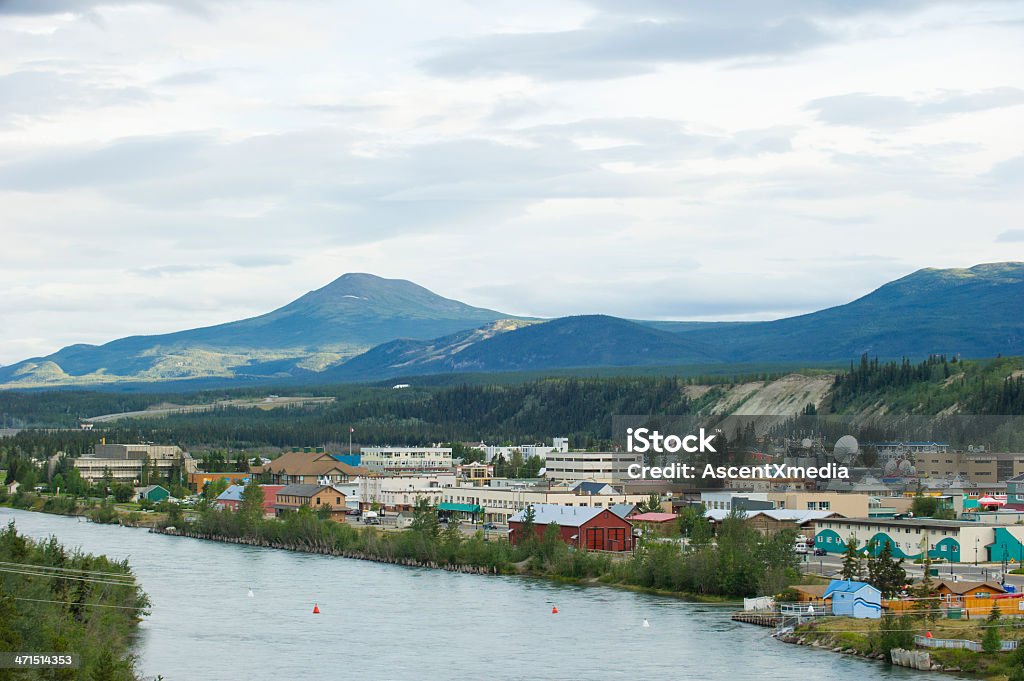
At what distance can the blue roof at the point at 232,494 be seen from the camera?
84.7 m

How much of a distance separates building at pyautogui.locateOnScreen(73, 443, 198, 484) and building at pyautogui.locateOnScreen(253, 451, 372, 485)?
5904 millimetres

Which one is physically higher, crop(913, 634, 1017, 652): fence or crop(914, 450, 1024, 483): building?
crop(914, 450, 1024, 483): building

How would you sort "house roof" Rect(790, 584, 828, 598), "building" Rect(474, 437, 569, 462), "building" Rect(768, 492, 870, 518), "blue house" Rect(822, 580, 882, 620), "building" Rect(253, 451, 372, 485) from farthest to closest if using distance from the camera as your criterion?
"building" Rect(474, 437, 569, 462), "building" Rect(253, 451, 372, 485), "building" Rect(768, 492, 870, 518), "house roof" Rect(790, 584, 828, 598), "blue house" Rect(822, 580, 882, 620)

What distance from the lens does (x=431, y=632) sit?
1692 inches

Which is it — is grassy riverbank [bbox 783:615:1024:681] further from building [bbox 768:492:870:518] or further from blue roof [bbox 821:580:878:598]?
building [bbox 768:492:870:518]

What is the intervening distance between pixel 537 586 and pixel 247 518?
2114 centimetres

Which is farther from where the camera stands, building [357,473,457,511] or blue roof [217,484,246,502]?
building [357,473,457,511]

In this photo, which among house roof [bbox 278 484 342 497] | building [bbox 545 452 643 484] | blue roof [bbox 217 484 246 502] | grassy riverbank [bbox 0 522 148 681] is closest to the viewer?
grassy riverbank [bbox 0 522 148 681]

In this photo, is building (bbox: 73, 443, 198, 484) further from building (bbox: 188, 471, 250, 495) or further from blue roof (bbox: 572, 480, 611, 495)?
blue roof (bbox: 572, 480, 611, 495)

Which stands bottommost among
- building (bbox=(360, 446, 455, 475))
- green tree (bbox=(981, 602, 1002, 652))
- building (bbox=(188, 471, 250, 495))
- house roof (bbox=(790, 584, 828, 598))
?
green tree (bbox=(981, 602, 1002, 652))

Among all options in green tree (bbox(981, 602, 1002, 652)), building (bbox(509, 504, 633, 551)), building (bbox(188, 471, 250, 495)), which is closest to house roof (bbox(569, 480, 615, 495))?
building (bbox(509, 504, 633, 551))

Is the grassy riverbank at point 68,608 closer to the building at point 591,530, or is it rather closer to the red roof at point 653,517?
the building at point 591,530

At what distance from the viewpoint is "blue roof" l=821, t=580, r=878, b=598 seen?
145ft

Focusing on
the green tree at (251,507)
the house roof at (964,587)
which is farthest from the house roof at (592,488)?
the house roof at (964,587)
